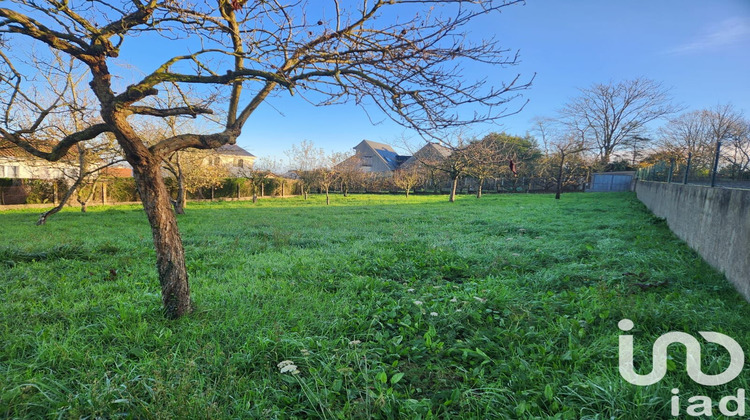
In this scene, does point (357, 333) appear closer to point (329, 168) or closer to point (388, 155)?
point (329, 168)

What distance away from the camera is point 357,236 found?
7477mm

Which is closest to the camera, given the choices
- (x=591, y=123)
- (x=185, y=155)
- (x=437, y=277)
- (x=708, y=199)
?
(x=437, y=277)

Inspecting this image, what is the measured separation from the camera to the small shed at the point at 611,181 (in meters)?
27.6

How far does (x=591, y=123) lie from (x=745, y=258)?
38.0m

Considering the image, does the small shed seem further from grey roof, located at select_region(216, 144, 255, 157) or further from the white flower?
the white flower

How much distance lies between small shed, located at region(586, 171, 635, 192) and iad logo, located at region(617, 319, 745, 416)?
30.2 meters

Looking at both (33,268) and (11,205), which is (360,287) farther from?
(11,205)

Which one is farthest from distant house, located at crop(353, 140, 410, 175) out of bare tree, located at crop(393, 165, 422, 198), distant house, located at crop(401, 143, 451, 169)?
bare tree, located at crop(393, 165, 422, 198)

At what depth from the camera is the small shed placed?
1086 inches

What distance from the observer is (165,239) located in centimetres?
284

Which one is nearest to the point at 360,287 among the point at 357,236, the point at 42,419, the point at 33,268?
the point at 42,419

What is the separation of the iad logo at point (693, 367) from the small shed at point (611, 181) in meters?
30.2

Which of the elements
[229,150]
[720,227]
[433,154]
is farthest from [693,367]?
[229,150]

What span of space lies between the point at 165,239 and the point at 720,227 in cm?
662
